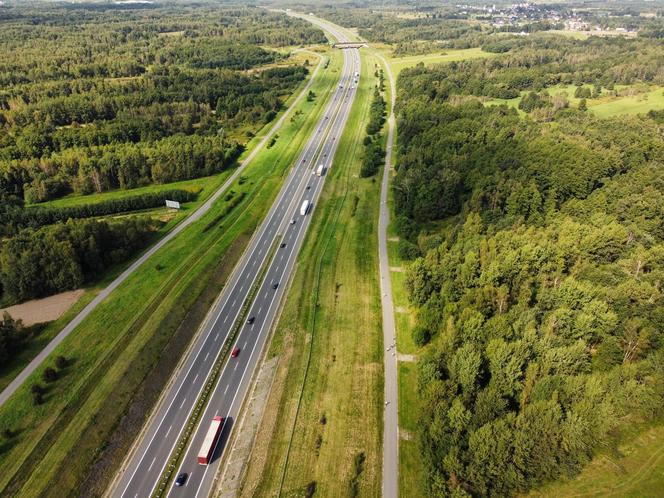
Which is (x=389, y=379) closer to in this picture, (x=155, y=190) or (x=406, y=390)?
(x=406, y=390)

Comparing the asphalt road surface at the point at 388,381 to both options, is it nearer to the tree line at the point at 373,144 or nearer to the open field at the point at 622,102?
the tree line at the point at 373,144

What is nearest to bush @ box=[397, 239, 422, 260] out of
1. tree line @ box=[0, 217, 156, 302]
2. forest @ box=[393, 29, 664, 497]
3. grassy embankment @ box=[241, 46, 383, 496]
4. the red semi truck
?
forest @ box=[393, 29, 664, 497]

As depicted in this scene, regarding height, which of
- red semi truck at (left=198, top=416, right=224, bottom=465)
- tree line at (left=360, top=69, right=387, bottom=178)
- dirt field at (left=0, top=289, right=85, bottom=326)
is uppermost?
tree line at (left=360, top=69, right=387, bottom=178)

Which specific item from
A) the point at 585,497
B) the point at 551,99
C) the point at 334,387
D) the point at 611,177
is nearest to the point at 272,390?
the point at 334,387

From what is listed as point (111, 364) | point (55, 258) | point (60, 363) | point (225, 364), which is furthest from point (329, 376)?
point (55, 258)

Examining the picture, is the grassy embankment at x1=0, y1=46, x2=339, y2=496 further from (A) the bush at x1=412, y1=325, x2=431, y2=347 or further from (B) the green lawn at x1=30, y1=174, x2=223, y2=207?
(A) the bush at x1=412, y1=325, x2=431, y2=347

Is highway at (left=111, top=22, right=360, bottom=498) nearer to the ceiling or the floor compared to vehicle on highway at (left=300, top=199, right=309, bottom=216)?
nearer to the floor

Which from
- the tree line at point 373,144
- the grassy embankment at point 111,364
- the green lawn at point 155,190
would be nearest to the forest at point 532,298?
the tree line at point 373,144
